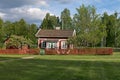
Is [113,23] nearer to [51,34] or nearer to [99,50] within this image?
[51,34]

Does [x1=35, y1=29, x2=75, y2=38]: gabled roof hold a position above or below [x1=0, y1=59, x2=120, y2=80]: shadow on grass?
above

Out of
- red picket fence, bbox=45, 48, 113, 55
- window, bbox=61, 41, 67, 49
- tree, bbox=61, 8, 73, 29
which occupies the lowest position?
red picket fence, bbox=45, 48, 113, 55

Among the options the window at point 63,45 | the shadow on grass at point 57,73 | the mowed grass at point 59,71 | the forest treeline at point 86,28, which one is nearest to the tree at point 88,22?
the forest treeline at point 86,28

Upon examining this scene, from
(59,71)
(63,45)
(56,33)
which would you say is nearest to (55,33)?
(56,33)

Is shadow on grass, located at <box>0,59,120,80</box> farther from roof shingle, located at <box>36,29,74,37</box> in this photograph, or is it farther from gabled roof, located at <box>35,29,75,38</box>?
roof shingle, located at <box>36,29,74,37</box>

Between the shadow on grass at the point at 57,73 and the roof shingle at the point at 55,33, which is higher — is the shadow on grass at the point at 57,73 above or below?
below

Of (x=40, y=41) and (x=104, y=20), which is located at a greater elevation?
(x=104, y=20)

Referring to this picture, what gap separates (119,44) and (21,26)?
31.1 m

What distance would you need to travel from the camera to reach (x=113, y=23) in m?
111

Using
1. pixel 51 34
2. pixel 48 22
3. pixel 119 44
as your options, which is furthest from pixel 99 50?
pixel 48 22

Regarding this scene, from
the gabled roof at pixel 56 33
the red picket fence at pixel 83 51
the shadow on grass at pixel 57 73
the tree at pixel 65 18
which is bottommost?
the shadow on grass at pixel 57 73

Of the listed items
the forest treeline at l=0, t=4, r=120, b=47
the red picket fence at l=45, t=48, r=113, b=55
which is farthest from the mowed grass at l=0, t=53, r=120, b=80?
the forest treeline at l=0, t=4, r=120, b=47

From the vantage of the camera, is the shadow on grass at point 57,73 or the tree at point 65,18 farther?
the tree at point 65,18

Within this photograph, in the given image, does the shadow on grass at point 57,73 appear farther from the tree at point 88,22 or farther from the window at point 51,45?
the tree at point 88,22
